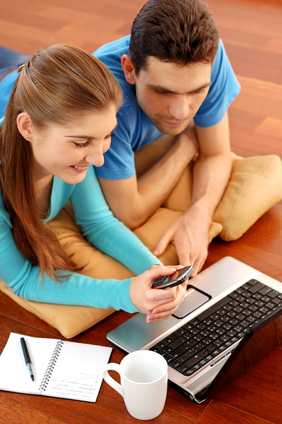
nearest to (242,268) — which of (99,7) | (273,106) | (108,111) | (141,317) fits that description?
(141,317)

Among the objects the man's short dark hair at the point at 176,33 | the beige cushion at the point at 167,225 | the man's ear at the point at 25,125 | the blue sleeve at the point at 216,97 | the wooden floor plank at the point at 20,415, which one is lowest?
the wooden floor plank at the point at 20,415

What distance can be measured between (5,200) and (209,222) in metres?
0.61

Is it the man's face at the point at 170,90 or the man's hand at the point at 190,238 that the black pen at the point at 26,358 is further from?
the man's face at the point at 170,90

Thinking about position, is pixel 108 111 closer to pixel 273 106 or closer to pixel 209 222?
pixel 209 222

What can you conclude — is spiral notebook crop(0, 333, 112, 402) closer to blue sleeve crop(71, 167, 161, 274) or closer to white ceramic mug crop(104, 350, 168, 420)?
white ceramic mug crop(104, 350, 168, 420)

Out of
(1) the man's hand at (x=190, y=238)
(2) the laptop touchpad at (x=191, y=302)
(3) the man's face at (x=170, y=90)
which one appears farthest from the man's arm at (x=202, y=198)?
(3) the man's face at (x=170, y=90)

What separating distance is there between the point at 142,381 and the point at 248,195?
79 cm

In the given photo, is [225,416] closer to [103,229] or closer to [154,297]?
[154,297]

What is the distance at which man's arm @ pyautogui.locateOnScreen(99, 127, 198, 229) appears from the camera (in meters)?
1.44

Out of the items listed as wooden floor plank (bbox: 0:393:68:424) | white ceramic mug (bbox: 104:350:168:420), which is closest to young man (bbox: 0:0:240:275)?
white ceramic mug (bbox: 104:350:168:420)

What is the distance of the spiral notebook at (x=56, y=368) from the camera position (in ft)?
3.42

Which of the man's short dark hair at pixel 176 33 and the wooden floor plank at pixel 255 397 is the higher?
the man's short dark hair at pixel 176 33

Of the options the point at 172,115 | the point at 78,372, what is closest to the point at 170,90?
the point at 172,115

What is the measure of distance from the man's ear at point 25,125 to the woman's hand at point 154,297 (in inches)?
15.4
